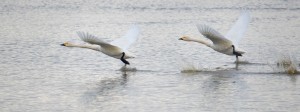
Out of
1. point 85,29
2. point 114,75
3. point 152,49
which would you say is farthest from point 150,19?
point 114,75

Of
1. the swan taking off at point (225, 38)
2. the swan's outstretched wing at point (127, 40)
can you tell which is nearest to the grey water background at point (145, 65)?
the swan taking off at point (225, 38)

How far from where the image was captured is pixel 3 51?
80.1ft

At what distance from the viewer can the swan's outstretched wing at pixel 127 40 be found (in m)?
21.7

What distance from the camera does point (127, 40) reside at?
22062 mm

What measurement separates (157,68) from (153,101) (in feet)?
15.4

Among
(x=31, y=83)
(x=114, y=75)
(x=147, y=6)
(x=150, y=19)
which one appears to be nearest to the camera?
(x=31, y=83)

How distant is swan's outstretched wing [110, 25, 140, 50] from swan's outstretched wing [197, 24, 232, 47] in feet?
5.92

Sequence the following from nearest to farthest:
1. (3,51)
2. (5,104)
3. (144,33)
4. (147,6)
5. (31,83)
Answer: (5,104) < (31,83) < (3,51) < (144,33) < (147,6)

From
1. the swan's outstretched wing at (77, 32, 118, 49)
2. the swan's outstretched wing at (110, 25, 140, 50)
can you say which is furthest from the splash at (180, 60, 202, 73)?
the swan's outstretched wing at (77, 32, 118, 49)

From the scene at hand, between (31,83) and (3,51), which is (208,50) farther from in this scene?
(31,83)

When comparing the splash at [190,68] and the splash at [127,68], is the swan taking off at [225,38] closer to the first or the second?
the splash at [190,68]

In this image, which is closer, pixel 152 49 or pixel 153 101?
pixel 153 101

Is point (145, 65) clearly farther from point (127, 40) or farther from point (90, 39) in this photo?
point (90, 39)

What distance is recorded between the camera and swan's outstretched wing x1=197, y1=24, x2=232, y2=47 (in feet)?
67.6
